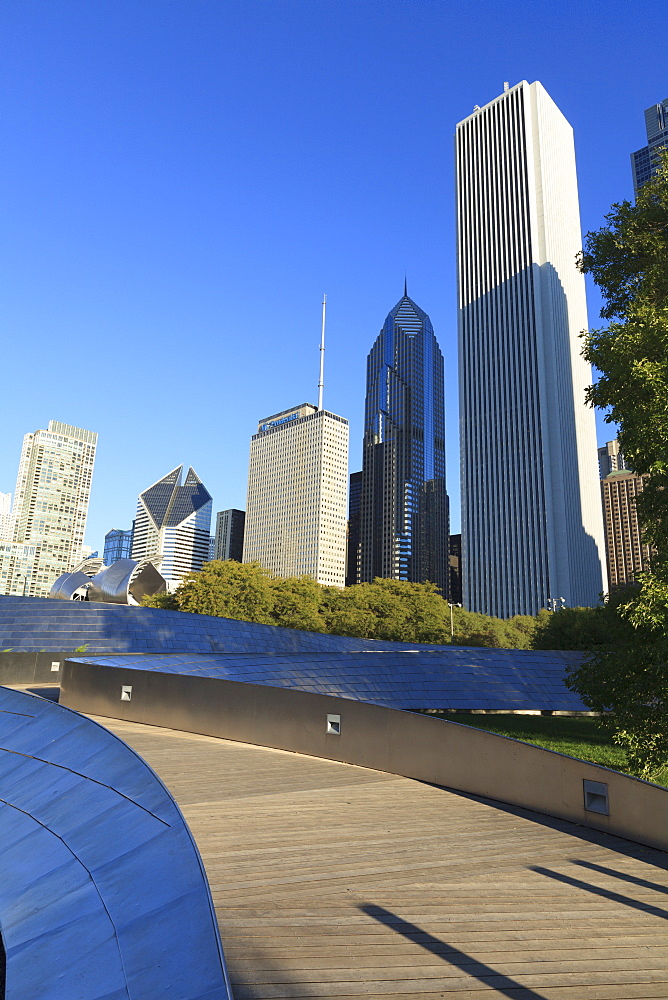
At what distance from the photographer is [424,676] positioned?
83.4 feet

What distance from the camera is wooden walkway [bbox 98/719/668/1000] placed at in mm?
4578

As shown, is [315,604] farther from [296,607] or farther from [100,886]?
[100,886]

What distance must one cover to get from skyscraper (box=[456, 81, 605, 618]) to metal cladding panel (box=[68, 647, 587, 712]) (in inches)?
4799

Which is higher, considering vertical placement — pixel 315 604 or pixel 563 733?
pixel 315 604

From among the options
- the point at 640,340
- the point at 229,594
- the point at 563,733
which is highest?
the point at 229,594

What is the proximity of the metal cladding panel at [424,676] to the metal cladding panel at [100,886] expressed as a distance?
11223 millimetres

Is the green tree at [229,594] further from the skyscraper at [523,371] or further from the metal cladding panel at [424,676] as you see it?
the skyscraper at [523,371]

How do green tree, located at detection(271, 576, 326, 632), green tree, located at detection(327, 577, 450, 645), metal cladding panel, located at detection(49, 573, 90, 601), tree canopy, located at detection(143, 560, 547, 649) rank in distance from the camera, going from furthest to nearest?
green tree, located at detection(327, 577, 450, 645) < green tree, located at detection(271, 576, 326, 632) < tree canopy, located at detection(143, 560, 547, 649) < metal cladding panel, located at detection(49, 573, 90, 601)

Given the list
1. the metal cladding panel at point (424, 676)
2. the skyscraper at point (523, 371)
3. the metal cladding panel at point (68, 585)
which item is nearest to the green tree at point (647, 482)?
the metal cladding panel at point (424, 676)

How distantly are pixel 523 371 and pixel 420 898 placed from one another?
155457 millimetres

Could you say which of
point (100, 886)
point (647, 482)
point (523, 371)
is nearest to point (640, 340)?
point (647, 482)

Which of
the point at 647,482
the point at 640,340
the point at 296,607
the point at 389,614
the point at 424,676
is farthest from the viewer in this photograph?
the point at 389,614

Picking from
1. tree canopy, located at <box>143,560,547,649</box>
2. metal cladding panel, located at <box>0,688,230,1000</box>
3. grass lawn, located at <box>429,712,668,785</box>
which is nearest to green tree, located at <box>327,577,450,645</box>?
tree canopy, located at <box>143,560,547,649</box>

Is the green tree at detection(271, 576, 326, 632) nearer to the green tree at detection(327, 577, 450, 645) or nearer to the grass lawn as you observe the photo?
the green tree at detection(327, 577, 450, 645)
